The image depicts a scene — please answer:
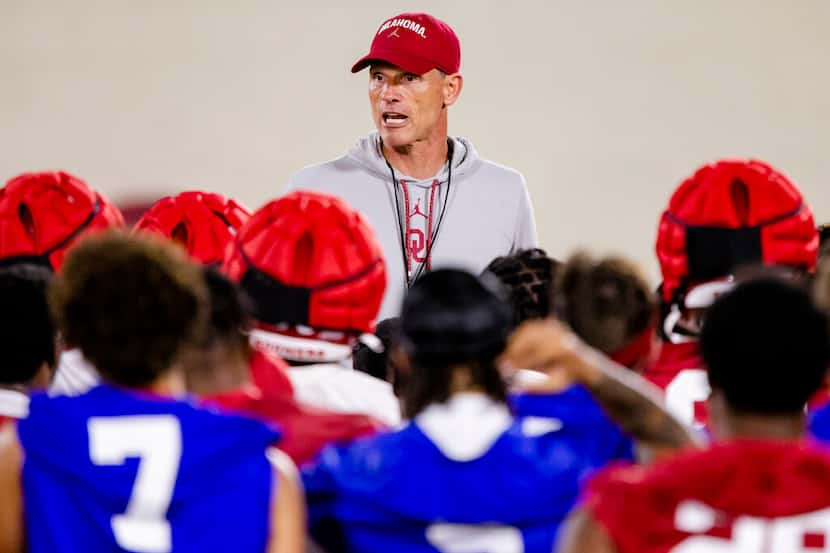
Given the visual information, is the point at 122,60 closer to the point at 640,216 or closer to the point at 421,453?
the point at 640,216

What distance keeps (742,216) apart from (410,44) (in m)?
1.72

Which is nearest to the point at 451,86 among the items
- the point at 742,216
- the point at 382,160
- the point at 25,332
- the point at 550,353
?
the point at 382,160

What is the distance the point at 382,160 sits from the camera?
12.9 ft

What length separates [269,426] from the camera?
5.61ft

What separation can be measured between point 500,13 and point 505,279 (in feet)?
12.5

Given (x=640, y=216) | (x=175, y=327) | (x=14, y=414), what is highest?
(x=175, y=327)

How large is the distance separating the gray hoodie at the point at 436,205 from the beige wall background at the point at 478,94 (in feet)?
6.56

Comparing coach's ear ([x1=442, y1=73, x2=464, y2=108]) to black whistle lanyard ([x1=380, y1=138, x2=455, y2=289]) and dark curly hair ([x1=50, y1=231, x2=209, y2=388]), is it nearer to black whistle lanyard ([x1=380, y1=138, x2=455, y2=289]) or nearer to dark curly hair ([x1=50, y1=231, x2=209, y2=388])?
black whistle lanyard ([x1=380, y1=138, x2=455, y2=289])

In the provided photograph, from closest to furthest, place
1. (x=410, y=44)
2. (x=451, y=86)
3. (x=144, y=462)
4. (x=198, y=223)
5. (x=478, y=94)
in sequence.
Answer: (x=144, y=462) < (x=198, y=223) < (x=410, y=44) < (x=451, y=86) < (x=478, y=94)

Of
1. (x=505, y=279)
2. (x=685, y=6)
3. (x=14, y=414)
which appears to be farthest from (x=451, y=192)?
(x=685, y=6)

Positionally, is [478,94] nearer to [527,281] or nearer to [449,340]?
[527,281]

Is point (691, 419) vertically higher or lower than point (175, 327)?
lower

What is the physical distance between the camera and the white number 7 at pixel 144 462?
1645mm

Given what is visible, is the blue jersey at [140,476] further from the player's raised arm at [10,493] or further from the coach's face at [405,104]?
the coach's face at [405,104]
